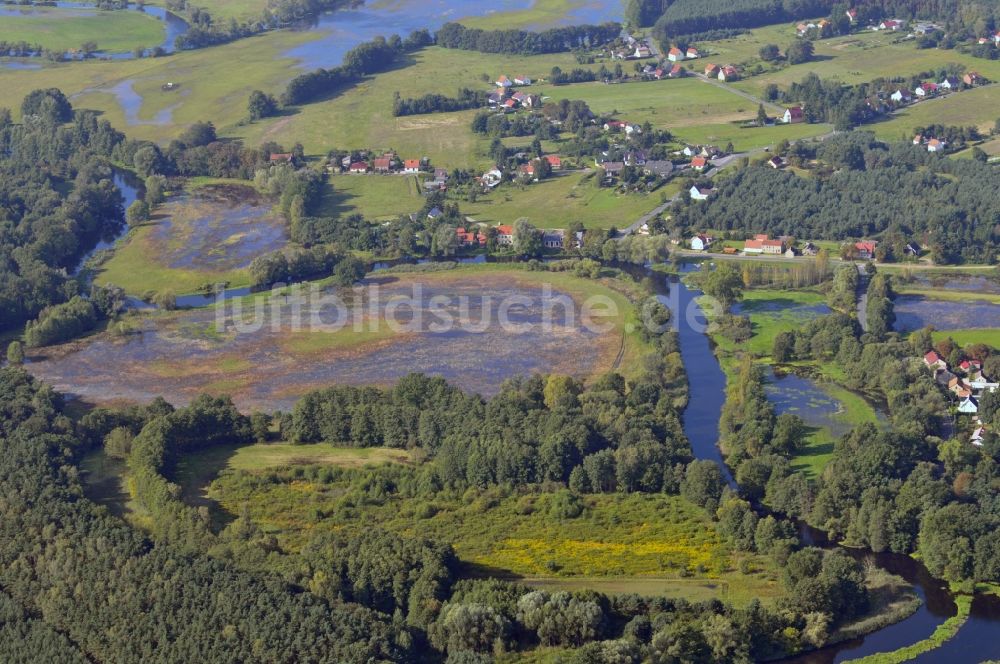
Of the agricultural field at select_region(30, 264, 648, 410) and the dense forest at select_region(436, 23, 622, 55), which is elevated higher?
the dense forest at select_region(436, 23, 622, 55)

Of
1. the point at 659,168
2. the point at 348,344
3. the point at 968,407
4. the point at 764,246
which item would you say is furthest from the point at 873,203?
the point at 348,344

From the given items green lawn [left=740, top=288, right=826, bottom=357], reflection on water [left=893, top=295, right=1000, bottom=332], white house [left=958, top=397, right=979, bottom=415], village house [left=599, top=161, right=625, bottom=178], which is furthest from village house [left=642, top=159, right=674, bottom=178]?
white house [left=958, top=397, right=979, bottom=415]

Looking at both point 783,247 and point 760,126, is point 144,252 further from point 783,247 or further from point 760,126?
point 760,126

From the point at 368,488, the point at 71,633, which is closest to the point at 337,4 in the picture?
the point at 368,488

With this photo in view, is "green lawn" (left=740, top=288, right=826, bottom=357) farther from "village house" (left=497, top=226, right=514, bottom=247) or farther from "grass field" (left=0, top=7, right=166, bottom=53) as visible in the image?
"grass field" (left=0, top=7, right=166, bottom=53)

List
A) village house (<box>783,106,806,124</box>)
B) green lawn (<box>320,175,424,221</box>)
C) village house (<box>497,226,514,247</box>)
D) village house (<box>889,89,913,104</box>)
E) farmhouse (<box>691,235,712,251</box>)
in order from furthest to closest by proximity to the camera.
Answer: village house (<box>889,89,913,104</box>) < village house (<box>783,106,806,124</box>) < green lawn (<box>320,175,424,221</box>) < village house (<box>497,226,514,247</box>) < farmhouse (<box>691,235,712,251</box>)

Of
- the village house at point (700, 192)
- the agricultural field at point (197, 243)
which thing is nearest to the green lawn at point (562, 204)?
the village house at point (700, 192)

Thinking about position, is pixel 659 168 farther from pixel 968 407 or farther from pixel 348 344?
pixel 968 407
